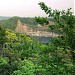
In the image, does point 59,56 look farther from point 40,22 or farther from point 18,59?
point 18,59

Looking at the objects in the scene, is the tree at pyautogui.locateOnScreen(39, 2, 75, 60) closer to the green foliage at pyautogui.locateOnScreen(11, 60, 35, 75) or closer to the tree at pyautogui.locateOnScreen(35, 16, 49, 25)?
the tree at pyautogui.locateOnScreen(35, 16, 49, 25)

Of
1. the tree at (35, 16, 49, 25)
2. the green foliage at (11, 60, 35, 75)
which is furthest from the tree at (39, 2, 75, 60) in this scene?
the green foliage at (11, 60, 35, 75)

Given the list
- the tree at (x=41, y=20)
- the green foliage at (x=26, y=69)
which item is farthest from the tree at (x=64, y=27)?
the green foliage at (x=26, y=69)

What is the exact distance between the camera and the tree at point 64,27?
8281 mm

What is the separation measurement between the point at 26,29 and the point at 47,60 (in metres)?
94.3

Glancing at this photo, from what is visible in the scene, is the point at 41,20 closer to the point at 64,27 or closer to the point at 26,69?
the point at 64,27

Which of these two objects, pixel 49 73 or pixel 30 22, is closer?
pixel 49 73

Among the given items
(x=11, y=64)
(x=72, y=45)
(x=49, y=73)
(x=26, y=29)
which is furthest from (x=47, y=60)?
(x=26, y=29)

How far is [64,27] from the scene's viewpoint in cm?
836

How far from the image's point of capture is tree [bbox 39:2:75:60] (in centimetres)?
828

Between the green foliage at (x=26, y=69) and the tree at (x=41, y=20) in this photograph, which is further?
the green foliage at (x=26, y=69)

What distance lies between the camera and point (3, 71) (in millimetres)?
19734

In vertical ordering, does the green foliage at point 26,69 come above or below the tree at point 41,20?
below

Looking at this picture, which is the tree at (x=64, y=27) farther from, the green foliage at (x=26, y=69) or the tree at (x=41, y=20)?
the green foliage at (x=26, y=69)
